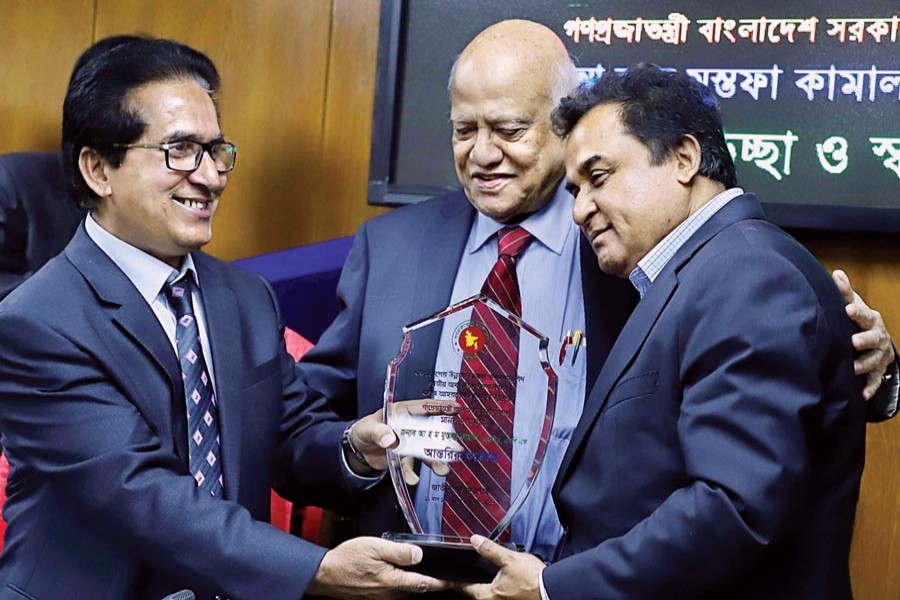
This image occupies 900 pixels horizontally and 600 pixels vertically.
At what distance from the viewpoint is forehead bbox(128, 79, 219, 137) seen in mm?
2127

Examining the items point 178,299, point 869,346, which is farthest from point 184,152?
point 869,346

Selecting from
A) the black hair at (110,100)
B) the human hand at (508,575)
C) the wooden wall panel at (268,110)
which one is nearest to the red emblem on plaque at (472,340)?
the human hand at (508,575)

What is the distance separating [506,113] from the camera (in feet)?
7.66

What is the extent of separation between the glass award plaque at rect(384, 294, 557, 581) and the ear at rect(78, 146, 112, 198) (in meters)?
0.60

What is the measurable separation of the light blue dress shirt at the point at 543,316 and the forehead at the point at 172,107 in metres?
0.55

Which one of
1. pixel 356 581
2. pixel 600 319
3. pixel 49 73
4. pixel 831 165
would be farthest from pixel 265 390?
pixel 49 73

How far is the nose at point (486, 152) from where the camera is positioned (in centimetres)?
233

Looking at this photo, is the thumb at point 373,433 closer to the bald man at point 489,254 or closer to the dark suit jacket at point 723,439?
the bald man at point 489,254

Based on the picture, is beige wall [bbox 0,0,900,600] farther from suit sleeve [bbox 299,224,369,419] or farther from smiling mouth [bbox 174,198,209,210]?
smiling mouth [bbox 174,198,209,210]

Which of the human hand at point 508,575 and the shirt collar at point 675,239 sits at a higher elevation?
the shirt collar at point 675,239

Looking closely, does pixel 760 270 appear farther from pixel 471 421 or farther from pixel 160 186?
pixel 160 186

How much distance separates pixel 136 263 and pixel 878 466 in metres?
1.72

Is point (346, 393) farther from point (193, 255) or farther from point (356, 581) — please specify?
point (356, 581)

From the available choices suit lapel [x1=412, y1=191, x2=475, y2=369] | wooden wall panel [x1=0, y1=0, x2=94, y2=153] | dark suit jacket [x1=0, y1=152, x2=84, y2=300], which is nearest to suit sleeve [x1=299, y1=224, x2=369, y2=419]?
suit lapel [x1=412, y1=191, x2=475, y2=369]
